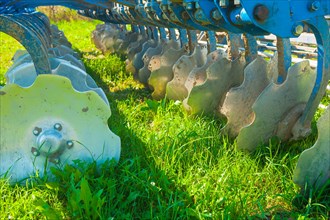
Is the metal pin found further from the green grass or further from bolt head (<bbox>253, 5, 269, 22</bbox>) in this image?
bolt head (<bbox>253, 5, 269, 22</bbox>)

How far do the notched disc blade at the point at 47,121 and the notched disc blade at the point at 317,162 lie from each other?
71 cm

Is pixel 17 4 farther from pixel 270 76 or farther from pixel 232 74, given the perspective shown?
pixel 270 76

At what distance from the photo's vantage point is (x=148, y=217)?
1537mm

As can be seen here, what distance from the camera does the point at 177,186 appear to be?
174cm

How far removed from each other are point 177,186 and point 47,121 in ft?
1.84

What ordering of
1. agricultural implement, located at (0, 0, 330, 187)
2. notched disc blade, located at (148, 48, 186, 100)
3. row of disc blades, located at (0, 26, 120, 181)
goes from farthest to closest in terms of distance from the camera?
notched disc blade, located at (148, 48, 186, 100) < row of disc blades, located at (0, 26, 120, 181) < agricultural implement, located at (0, 0, 330, 187)

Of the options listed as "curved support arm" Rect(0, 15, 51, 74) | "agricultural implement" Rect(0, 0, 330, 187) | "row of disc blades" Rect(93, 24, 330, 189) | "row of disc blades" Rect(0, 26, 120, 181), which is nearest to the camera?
"agricultural implement" Rect(0, 0, 330, 187)

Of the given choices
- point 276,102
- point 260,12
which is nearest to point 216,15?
point 260,12

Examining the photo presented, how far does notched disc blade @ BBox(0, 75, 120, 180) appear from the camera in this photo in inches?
69.9

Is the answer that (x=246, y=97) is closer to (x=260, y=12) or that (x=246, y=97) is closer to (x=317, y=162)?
(x=317, y=162)

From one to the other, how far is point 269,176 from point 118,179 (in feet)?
1.95

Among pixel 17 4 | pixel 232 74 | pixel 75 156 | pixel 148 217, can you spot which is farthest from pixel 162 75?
pixel 148 217

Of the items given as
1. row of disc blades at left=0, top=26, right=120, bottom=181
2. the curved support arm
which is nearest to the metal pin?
row of disc blades at left=0, top=26, right=120, bottom=181

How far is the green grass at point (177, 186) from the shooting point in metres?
1.54
